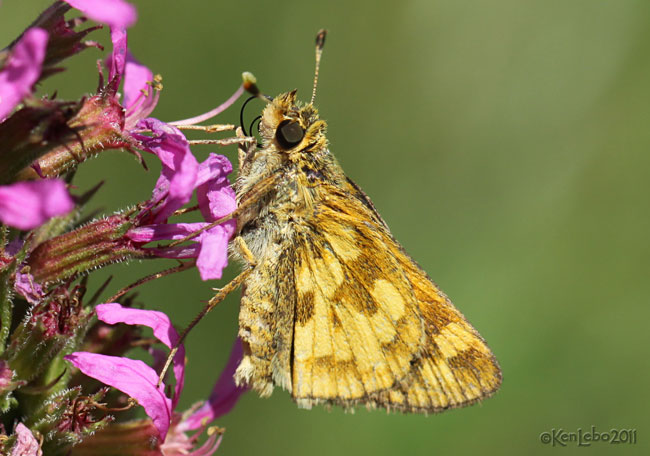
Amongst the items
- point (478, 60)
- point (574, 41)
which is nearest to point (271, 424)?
point (478, 60)

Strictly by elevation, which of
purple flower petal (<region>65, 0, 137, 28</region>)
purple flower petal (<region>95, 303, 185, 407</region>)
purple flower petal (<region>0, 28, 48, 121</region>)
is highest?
purple flower petal (<region>65, 0, 137, 28</region>)

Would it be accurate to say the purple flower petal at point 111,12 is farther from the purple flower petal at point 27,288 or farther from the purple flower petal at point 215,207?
the purple flower petal at point 27,288

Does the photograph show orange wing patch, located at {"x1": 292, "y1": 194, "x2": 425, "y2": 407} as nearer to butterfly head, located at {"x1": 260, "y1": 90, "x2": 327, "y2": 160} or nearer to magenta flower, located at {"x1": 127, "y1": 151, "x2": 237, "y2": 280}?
butterfly head, located at {"x1": 260, "y1": 90, "x2": 327, "y2": 160}

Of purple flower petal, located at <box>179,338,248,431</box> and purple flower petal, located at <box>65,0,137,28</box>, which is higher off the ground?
purple flower petal, located at <box>65,0,137,28</box>

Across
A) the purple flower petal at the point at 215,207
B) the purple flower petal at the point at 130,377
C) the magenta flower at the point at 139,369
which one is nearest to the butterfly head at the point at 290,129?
the purple flower petal at the point at 215,207

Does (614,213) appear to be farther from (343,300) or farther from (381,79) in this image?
(343,300)

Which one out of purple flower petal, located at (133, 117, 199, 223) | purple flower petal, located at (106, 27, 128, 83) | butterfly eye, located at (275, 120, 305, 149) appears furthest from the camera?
butterfly eye, located at (275, 120, 305, 149)

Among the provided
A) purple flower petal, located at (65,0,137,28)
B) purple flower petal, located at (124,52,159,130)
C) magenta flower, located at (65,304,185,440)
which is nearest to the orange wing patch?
magenta flower, located at (65,304,185,440)
